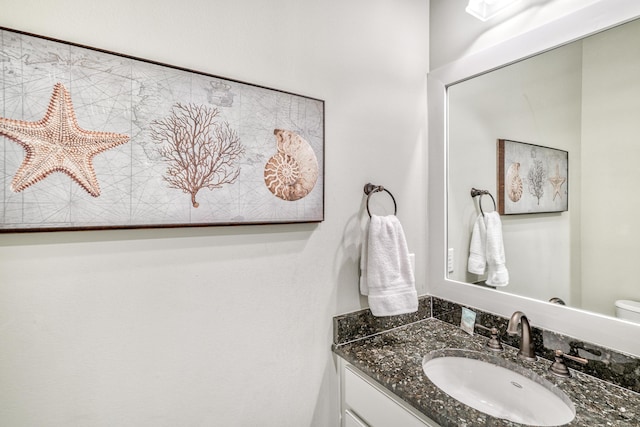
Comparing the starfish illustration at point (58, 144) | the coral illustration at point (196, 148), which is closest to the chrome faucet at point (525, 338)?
the coral illustration at point (196, 148)

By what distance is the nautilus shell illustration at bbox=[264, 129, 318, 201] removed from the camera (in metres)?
1.13

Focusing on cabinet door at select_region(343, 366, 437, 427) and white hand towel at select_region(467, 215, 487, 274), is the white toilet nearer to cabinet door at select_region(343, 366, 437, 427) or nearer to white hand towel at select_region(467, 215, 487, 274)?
white hand towel at select_region(467, 215, 487, 274)

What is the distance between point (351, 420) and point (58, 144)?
4.55 feet

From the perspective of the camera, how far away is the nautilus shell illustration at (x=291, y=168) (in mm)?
1128

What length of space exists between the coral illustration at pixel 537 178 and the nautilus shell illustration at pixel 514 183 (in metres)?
0.04

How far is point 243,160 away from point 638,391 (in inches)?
58.3

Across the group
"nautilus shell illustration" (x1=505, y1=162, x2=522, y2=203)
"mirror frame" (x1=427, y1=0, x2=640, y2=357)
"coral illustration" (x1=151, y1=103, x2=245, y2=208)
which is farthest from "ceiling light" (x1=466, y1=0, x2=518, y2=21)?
"coral illustration" (x1=151, y1=103, x2=245, y2=208)

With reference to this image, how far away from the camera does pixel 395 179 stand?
148 centimetres

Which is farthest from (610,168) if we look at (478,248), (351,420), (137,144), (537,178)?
(137,144)

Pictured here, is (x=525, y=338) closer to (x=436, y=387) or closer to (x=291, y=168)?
(x=436, y=387)

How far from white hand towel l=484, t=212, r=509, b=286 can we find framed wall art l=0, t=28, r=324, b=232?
0.85 metres

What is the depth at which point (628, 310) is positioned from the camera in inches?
38.3

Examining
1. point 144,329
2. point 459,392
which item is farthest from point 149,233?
point 459,392

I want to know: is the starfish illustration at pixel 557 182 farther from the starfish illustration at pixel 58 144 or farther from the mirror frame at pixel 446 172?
the starfish illustration at pixel 58 144
